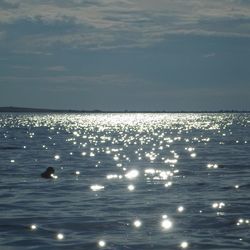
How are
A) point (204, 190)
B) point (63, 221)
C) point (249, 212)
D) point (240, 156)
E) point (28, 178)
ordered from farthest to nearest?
1. point (240, 156)
2. point (28, 178)
3. point (204, 190)
4. point (249, 212)
5. point (63, 221)

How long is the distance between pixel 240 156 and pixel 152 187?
3047 cm

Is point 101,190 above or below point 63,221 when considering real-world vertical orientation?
above

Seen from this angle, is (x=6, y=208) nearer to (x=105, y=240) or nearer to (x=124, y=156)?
(x=105, y=240)

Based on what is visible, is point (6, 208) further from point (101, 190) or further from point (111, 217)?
point (101, 190)

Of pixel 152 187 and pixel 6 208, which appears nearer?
pixel 6 208

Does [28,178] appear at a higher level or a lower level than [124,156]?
lower

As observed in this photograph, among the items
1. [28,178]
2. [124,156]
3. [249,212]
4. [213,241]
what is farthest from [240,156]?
[213,241]

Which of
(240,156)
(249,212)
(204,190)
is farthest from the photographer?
(240,156)

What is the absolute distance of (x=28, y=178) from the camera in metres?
46.2

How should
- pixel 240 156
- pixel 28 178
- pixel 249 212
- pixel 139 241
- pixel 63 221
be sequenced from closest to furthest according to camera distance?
pixel 139 241 → pixel 63 221 → pixel 249 212 → pixel 28 178 → pixel 240 156

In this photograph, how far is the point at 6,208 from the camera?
3162 centimetres

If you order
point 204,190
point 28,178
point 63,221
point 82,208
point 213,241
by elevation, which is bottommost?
point 213,241

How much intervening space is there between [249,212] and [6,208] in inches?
412

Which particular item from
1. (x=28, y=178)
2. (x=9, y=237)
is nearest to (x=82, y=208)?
(x=9, y=237)
